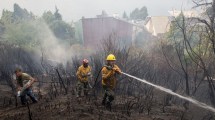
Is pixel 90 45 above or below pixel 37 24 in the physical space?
below

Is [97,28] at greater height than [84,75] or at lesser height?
greater

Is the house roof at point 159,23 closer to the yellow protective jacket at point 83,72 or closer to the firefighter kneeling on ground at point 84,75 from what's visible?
the firefighter kneeling on ground at point 84,75

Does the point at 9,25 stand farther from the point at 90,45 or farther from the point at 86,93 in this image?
the point at 86,93

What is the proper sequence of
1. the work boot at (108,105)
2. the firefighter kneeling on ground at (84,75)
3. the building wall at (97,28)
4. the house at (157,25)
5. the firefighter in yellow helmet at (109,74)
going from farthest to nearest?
the house at (157,25) → the building wall at (97,28) → the firefighter kneeling on ground at (84,75) → the work boot at (108,105) → the firefighter in yellow helmet at (109,74)

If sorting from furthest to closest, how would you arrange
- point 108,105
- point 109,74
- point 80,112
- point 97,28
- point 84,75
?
point 97,28 → point 84,75 → point 108,105 → point 109,74 → point 80,112

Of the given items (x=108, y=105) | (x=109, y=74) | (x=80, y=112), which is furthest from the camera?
(x=108, y=105)

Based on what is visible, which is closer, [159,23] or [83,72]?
[83,72]


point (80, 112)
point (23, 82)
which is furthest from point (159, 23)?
point (80, 112)

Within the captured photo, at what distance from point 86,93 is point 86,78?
0.61 meters

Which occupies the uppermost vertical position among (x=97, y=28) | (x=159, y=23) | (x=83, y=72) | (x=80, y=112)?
(x=159, y=23)

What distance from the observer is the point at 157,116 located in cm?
974

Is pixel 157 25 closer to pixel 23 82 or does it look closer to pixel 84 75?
pixel 84 75

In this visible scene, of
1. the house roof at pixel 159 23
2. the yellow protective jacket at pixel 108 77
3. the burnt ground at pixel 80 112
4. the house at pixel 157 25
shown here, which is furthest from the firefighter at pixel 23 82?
the house roof at pixel 159 23

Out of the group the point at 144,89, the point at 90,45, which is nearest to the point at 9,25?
the point at 90,45
